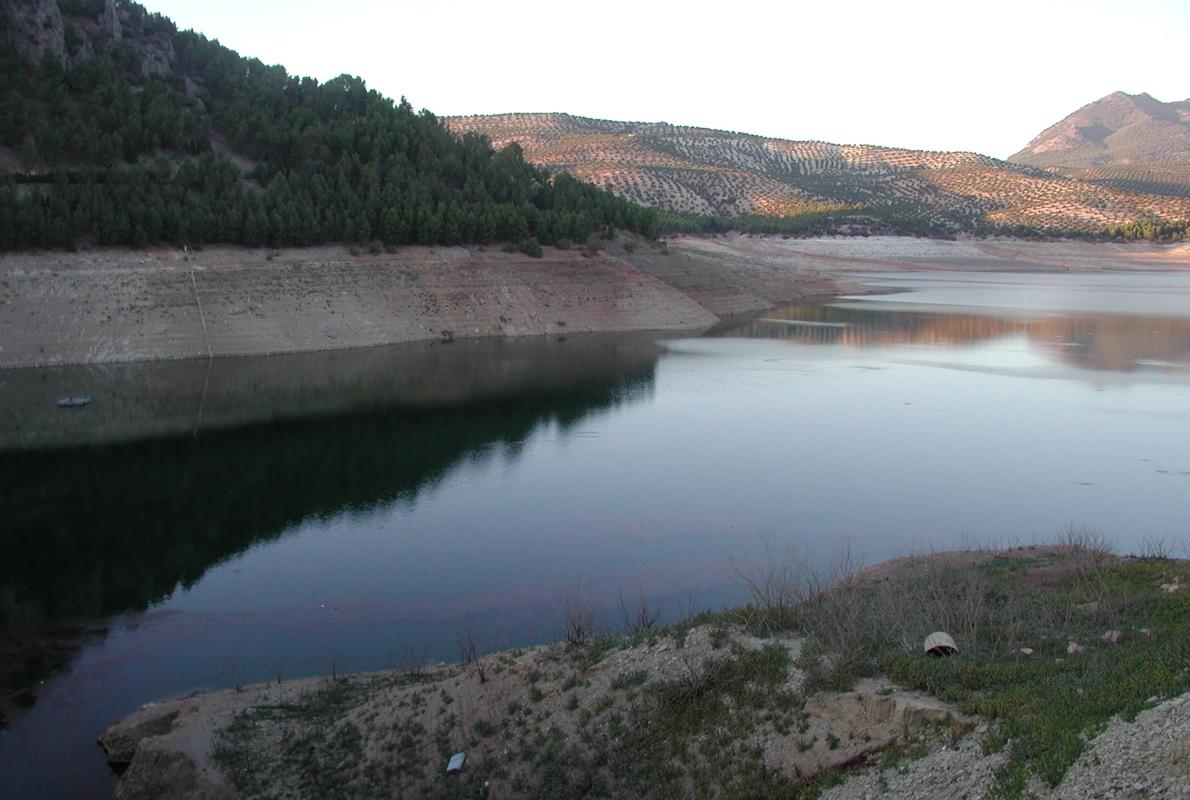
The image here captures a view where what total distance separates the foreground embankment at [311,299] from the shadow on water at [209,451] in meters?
1.64

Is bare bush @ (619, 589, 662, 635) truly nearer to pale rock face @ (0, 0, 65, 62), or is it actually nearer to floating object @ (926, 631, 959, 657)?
floating object @ (926, 631, 959, 657)

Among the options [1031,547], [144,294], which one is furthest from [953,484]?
[144,294]

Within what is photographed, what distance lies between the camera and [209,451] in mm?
25344

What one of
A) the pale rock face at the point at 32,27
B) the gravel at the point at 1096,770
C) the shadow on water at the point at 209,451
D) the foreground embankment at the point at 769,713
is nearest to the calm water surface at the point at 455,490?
the shadow on water at the point at 209,451

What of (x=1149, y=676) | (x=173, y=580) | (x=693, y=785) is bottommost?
(x=173, y=580)

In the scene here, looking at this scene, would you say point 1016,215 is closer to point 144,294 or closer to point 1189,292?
point 1189,292

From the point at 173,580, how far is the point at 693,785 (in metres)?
11.3

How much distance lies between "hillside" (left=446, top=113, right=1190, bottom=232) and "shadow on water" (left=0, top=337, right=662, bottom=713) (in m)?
71.0

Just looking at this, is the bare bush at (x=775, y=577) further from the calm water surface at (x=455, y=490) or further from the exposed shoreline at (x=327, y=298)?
the exposed shoreline at (x=327, y=298)

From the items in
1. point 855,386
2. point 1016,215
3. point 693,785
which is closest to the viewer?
point 693,785

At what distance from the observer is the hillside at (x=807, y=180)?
109000mm

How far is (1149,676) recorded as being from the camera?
7.72 metres

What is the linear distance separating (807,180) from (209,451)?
118585 mm

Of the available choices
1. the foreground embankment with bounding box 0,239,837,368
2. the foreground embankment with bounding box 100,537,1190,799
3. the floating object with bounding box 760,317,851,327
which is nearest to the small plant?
the foreground embankment with bounding box 100,537,1190,799
